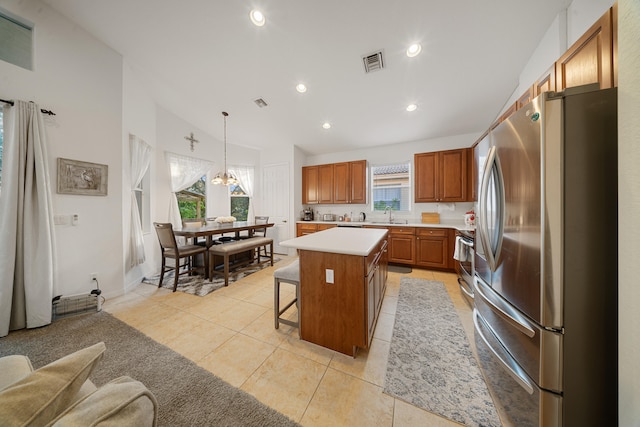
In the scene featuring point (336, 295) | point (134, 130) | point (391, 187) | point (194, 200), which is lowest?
point (336, 295)

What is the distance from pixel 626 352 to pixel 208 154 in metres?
5.59

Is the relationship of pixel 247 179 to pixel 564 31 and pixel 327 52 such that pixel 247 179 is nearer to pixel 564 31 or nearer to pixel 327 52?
pixel 327 52

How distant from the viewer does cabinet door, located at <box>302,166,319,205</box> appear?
5.06 metres

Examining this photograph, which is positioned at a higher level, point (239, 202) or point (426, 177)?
point (426, 177)

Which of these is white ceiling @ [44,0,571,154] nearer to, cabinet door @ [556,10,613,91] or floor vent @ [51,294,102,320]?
cabinet door @ [556,10,613,91]

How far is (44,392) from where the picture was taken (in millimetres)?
448

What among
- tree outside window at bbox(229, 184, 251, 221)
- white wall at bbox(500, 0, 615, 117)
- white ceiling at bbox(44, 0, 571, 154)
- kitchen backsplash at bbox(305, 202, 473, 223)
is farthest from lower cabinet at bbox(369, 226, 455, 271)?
tree outside window at bbox(229, 184, 251, 221)

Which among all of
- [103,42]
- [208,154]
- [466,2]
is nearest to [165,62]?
[103,42]

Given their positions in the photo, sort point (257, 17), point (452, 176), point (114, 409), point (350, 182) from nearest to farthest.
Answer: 1. point (114, 409)
2. point (257, 17)
3. point (452, 176)
4. point (350, 182)

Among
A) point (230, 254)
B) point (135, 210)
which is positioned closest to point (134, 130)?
point (135, 210)

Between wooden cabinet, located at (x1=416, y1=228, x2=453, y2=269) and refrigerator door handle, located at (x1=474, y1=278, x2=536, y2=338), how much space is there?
2533 mm

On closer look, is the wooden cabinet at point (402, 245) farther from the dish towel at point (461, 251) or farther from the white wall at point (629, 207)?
the white wall at point (629, 207)

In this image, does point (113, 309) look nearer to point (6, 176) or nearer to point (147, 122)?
point (6, 176)

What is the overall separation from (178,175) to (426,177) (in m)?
5.05
